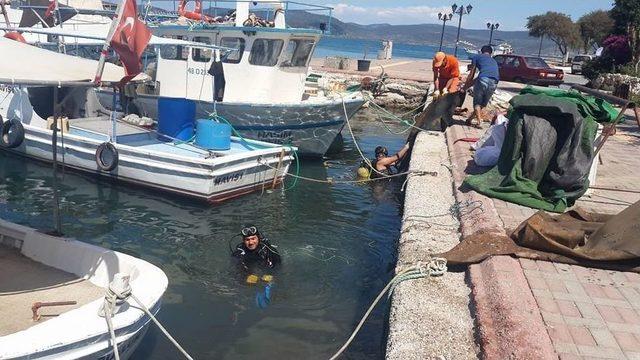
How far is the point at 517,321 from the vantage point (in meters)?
3.82

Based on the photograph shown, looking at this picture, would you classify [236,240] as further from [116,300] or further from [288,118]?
[288,118]

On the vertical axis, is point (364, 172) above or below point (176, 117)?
below

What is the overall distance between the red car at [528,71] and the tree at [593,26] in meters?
23.3

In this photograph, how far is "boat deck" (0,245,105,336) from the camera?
434cm

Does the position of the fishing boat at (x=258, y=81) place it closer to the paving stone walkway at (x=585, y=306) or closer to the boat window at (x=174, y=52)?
the boat window at (x=174, y=52)

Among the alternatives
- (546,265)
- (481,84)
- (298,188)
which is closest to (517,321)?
(546,265)

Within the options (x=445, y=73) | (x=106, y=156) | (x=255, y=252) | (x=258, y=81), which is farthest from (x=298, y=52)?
(x=255, y=252)

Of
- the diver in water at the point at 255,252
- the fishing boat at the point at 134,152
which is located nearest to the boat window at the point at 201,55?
the fishing boat at the point at 134,152

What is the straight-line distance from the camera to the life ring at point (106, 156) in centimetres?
962

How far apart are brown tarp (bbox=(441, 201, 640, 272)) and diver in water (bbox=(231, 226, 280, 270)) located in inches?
100

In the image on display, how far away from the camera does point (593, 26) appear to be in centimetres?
4694

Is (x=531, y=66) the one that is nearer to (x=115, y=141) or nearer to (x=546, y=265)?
(x=115, y=141)

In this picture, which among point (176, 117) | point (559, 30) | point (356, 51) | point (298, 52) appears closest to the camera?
point (176, 117)

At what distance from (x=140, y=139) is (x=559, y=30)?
50.3 m
